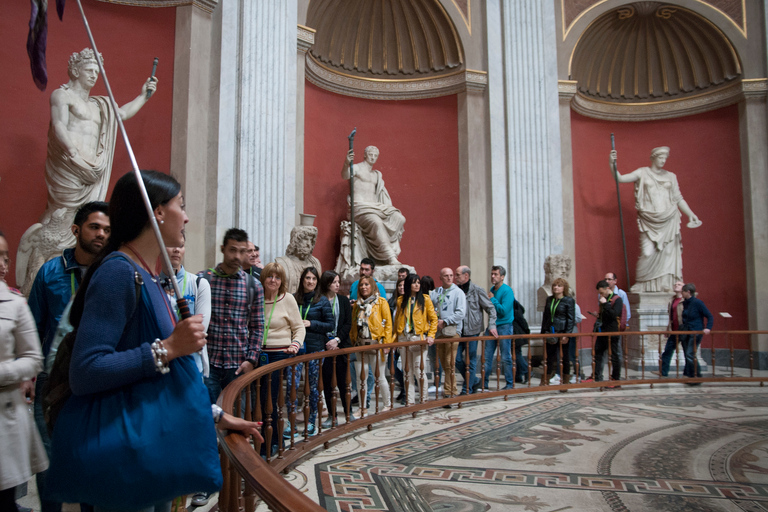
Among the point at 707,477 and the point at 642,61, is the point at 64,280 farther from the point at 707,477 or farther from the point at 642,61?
the point at 642,61

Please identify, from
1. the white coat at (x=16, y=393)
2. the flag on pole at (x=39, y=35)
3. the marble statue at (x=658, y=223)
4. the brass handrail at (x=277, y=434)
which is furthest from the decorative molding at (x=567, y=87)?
the white coat at (x=16, y=393)

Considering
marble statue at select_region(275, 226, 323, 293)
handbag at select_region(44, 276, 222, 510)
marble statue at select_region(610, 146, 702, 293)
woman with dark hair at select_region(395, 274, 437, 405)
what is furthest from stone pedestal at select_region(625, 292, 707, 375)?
handbag at select_region(44, 276, 222, 510)

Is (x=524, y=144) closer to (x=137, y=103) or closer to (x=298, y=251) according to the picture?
(x=298, y=251)

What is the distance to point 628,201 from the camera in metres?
12.7

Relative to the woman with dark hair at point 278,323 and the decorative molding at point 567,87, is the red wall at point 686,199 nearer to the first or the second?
the decorative molding at point 567,87

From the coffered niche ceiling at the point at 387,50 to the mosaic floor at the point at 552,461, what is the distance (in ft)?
22.6

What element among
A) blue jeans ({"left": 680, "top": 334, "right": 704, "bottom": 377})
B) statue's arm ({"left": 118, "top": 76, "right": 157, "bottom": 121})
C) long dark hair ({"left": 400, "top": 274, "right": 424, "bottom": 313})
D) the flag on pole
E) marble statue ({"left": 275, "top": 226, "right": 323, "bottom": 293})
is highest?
statue's arm ({"left": 118, "top": 76, "right": 157, "bottom": 121})

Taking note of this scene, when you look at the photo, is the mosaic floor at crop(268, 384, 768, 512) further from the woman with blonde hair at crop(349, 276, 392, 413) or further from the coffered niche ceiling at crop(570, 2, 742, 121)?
the coffered niche ceiling at crop(570, 2, 742, 121)

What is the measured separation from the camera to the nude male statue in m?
9.65

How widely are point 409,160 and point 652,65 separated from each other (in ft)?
19.9

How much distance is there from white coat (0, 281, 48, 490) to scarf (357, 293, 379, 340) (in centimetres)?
414

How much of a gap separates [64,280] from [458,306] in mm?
5098

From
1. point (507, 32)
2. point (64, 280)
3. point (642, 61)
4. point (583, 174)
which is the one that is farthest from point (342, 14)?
point (64, 280)

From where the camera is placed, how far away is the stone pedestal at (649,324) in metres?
10.4
